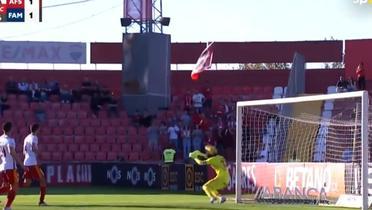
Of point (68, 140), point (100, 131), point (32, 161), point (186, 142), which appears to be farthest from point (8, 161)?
point (100, 131)

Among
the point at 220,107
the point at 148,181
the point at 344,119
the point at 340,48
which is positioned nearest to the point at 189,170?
the point at 148,181

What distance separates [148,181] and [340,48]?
602 inches

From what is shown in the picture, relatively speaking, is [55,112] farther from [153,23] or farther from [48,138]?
[153,23]

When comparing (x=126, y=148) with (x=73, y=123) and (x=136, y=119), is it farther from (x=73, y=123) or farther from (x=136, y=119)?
(x=73, y=123)

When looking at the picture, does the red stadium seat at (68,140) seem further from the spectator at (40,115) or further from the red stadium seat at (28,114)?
the red stadium seat at (28,114)

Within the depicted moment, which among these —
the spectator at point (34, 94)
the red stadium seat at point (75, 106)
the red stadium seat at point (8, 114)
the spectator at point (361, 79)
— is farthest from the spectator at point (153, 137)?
the spectator at point (361, 79)

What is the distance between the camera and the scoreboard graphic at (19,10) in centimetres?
→ 3975

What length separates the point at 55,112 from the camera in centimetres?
4178

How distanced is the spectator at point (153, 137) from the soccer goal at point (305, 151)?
5455mm

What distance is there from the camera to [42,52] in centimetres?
4638

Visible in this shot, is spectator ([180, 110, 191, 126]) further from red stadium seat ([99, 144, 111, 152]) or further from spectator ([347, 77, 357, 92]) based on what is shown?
spectator ([347, 77, 357, 92])

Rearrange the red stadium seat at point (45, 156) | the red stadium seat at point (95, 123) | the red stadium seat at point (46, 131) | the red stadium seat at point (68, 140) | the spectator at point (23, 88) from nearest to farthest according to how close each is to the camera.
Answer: the red stadium seat at point (45, 156) → the red stadium seat at point (68, 140) → the red stadium seat at point (46, 131) → the red stadium seat at point (95, 123) → the spectator at point (23, 88)

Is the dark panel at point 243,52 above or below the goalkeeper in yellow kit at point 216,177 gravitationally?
above

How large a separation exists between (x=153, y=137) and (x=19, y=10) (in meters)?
8.16
